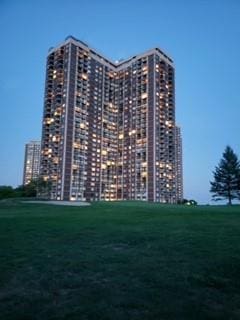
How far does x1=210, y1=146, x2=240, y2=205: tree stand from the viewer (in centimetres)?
6156

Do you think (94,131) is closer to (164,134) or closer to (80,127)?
(80,127)

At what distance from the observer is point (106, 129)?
14538 centimetres

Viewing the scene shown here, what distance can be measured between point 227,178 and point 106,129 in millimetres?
92429

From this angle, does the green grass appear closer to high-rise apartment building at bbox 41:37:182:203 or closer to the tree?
the tree

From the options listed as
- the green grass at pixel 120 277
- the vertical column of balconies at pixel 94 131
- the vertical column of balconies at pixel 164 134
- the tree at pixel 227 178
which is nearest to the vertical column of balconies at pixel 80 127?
the vertical column of balconies at pixel 94 131

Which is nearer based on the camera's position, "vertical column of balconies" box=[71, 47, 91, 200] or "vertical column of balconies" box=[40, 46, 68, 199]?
"vertical column of balconies" box=[40, 46, 68, 199]

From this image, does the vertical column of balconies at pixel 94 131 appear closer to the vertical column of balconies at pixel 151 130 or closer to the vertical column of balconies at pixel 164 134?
the vertical column of balconies at pixel 151 130

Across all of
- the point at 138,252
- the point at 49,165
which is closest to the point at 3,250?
the point at 138,252

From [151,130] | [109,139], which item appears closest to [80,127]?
[109,139]

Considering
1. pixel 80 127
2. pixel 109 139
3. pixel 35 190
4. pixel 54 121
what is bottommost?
pixel 35 190

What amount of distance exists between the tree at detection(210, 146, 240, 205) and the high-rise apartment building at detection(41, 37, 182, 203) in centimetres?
6157

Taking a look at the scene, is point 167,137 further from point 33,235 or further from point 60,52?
point 33,235

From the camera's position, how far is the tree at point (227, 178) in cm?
6156

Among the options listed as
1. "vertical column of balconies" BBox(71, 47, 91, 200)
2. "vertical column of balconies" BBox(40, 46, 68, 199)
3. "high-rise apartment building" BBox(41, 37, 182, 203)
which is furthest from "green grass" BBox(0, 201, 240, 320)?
"vertical column of balconies" BBox(71, 47, 91, 200)
